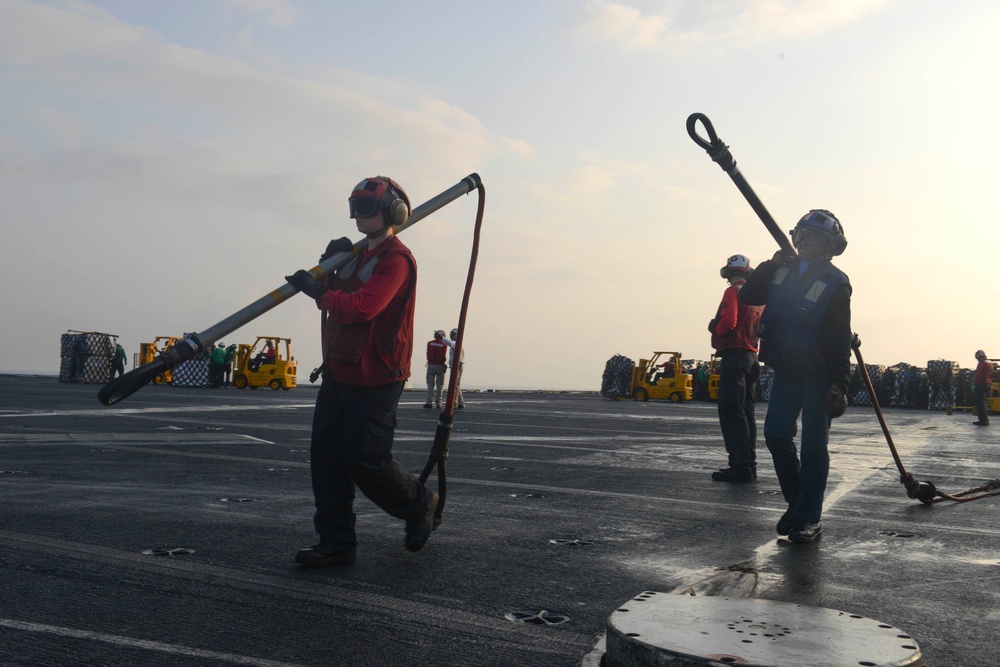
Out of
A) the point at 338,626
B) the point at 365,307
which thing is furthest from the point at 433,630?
the point at 365,307

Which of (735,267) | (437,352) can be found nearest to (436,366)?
(437,352)

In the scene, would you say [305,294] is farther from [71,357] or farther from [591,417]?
[71,357]

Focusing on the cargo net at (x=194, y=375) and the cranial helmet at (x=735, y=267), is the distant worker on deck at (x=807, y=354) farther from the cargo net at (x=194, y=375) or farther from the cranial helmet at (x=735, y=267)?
the cargo net at (x=194, y=375)

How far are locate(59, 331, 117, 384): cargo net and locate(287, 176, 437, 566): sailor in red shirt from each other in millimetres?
42331

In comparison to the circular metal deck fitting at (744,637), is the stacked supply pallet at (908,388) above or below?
above

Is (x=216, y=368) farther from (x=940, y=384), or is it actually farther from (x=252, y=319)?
(x=252, y=319)

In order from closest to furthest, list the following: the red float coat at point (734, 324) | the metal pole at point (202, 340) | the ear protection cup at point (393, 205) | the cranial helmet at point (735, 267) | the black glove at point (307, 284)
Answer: the metal pole at point (202, 340)
the black glove at point (307, 284)
the ear protection cup at point (393, 205)
the red float coat at point (734, 324)
the cranial helmet at point (735, 267)

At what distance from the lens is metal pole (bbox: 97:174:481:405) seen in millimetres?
4492

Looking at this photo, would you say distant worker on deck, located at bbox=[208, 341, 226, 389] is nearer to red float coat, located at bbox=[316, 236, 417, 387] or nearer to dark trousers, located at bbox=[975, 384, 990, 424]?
dark trousers, located at bbox=[975, 384, 990, 424]

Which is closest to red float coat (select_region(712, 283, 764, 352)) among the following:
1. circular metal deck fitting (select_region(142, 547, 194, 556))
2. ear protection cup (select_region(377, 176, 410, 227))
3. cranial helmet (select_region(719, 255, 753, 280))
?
cranial helmet (select_region(719, 255, 753, 280))

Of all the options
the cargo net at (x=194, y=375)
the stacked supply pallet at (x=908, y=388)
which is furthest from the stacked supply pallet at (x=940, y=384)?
the cargo net at (x=194, y=375)

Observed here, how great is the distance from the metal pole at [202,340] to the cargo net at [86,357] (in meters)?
42.2

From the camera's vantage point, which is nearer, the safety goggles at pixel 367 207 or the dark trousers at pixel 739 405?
the safety goggles at pixel 367 207

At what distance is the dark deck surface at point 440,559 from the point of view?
11.4ft
